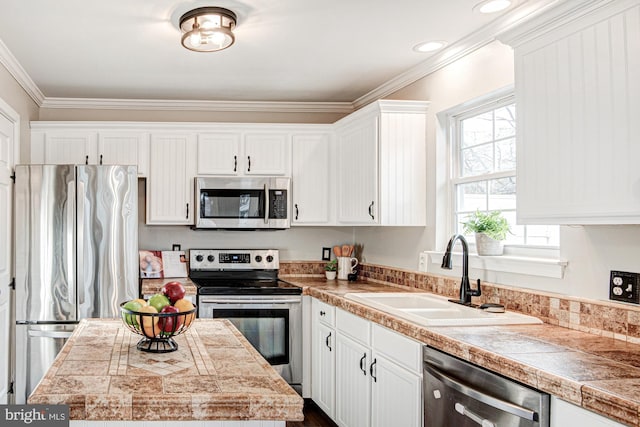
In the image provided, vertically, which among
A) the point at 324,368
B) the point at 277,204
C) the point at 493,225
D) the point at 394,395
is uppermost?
the point at 277,204

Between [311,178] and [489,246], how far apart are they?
1.88 meters

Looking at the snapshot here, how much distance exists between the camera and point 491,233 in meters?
2.91

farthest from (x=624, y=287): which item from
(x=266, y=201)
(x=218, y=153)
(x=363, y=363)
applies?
(x=218, y=153)

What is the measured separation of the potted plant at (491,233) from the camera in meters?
2.90

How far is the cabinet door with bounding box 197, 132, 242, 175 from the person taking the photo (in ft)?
14.5

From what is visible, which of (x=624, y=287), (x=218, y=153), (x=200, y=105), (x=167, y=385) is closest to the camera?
(x=167, y=385)

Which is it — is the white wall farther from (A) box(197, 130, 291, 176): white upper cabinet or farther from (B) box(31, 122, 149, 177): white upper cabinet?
(B) box(31, 122, 149, 177): white upper cabinet

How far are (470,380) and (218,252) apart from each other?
2.99 meters

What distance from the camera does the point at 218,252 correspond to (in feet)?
15.3

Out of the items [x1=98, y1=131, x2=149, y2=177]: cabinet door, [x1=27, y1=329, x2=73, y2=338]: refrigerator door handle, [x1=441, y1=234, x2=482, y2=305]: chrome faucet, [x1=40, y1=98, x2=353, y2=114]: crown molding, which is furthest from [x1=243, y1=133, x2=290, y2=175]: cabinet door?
[x1=441, y1=234, x2=482, y2=305]: chrome faucet

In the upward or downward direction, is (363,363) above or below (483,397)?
below

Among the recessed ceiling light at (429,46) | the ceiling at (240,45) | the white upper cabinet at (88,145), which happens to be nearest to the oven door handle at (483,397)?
the ceiling at (240,45)

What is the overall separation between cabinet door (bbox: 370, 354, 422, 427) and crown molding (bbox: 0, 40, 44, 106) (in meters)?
2.79

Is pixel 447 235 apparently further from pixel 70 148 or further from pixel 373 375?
pixel 70 148
